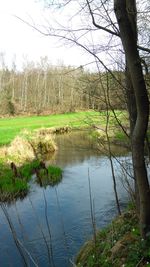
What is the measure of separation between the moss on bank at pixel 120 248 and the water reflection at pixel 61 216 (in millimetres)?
719

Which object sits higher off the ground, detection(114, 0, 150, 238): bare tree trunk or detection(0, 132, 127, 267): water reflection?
detection(114, 0, 150, 238): bare tree trunk

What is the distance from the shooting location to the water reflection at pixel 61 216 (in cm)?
907

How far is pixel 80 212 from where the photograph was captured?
12.2 metres

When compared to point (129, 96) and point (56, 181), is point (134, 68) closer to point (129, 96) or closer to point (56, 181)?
point (129, 96)

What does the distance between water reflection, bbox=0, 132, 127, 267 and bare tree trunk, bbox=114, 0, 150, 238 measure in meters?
0.84

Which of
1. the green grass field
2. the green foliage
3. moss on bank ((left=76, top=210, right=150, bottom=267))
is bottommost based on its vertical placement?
the green foliage

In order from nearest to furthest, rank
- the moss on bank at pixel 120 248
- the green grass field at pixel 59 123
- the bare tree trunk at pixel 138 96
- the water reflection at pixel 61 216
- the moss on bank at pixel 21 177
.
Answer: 1. the bare tree trunk at pixel 138 96
2. the moss on bank at pixel 120 248
3. the green grass field at pixel 59 123
4. the water reflection at pixel 61 216
5. the moss on bank at pixel 21 177

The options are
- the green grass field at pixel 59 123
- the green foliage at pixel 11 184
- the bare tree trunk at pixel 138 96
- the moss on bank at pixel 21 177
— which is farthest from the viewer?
the moss on bank at pixel 21 177

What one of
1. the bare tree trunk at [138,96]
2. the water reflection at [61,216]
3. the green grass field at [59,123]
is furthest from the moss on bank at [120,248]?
the green grass field at [59,123]

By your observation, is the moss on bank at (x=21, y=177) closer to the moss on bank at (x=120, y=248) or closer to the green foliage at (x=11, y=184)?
the green foliage at (x=11, y=184)

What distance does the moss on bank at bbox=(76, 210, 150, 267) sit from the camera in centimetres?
536

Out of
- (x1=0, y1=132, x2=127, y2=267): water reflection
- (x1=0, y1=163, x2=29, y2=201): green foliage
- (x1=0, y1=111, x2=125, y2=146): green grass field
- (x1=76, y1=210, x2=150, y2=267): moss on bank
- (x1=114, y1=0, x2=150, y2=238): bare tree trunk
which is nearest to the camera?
(x1=114, y1=0, x2=150, y2=238): bare tree trunk

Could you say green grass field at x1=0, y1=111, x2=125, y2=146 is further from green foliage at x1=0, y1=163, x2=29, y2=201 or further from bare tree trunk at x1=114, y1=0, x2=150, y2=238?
green foliage at x1=0, y1=163, x2=29, y2=201

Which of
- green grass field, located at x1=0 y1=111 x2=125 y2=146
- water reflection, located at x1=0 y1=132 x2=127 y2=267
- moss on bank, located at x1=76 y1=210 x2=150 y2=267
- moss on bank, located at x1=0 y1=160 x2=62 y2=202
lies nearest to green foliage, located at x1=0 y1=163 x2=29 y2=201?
moss on bank, located at x1=0 y1=160 x2=62 y2=202
